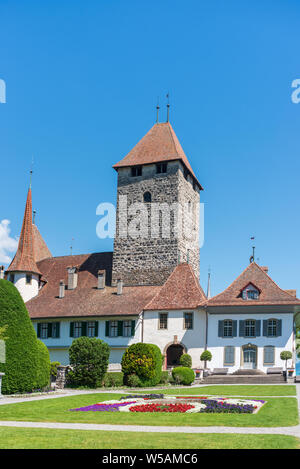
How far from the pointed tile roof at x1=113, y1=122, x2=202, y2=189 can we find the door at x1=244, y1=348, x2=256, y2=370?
16.6m

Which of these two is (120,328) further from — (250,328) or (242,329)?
(250,328)

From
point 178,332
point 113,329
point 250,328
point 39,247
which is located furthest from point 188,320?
point 39,247

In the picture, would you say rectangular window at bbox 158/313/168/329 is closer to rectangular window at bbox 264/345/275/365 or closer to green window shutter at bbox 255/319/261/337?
green window shutter at bbox 255/319/261/337

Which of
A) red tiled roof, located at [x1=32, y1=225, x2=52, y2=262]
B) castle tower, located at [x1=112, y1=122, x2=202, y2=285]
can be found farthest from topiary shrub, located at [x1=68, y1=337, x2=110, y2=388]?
red tiled roof, located at [x1=32, y1=225, x2=52, y2=262]

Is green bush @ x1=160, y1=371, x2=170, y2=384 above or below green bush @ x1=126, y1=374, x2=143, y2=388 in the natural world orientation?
below

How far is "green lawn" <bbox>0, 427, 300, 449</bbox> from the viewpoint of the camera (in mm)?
10930

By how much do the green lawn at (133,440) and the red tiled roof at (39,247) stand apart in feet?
142

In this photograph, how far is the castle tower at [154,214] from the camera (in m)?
47.7

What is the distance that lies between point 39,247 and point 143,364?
90.3 ft

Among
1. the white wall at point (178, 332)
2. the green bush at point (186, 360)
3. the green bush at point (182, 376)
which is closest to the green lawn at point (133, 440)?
the green bush at point (182, 376)

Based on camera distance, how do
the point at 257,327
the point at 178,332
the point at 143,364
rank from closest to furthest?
1. the point at 143,364
2. the point at 257,327
3. the point at 178,332

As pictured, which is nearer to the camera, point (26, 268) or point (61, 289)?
point (61, 289)

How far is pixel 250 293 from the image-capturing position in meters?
41.0

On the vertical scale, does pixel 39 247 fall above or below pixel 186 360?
above
